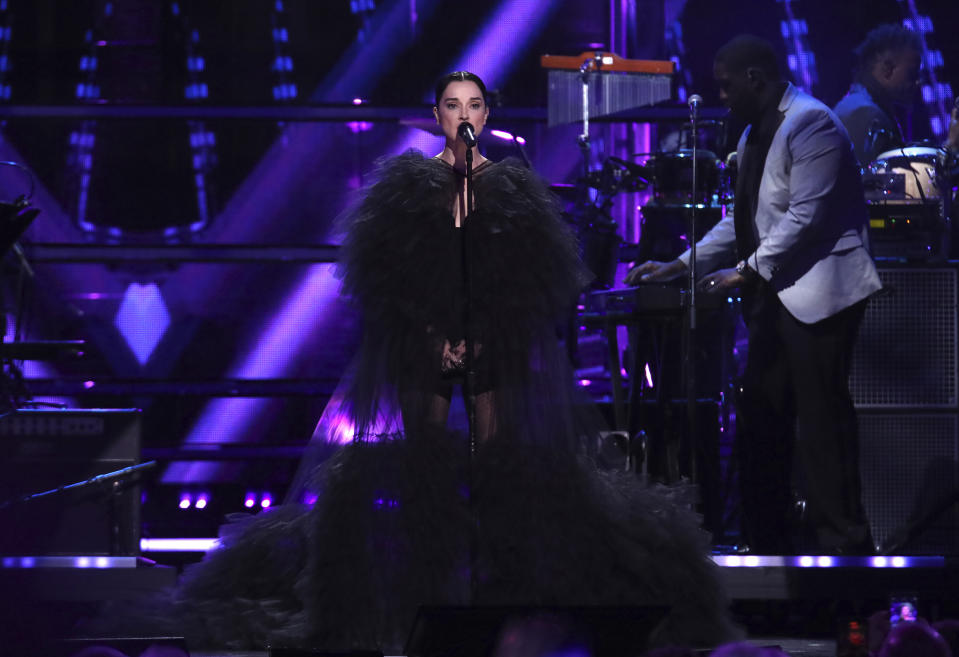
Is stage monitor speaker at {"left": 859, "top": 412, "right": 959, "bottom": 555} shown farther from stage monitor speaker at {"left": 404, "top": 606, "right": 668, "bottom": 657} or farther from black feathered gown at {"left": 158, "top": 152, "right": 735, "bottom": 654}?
stage monitor speaker at {"left": 404, "top": 606, "right": 668, "bottom": 657}

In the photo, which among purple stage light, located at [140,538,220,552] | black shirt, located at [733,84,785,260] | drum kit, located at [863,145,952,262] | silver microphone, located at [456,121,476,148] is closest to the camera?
silver microphone, located at [456,121,476,148]

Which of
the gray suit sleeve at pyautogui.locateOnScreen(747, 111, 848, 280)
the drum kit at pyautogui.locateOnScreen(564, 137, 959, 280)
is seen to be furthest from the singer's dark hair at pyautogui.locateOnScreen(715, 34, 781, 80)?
the drum kit at pyautogui.locateOnScreen(564, 137, 959, 280)

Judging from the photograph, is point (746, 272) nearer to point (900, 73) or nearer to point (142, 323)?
point (900, 73)

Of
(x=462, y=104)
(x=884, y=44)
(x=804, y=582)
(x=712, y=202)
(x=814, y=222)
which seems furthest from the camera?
(x=884, y=44)

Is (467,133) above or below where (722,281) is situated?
above

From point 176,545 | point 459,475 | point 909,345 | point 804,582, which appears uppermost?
point 909,345

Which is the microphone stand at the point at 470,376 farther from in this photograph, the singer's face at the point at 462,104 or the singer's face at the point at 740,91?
the singer's face at the point at 740,91

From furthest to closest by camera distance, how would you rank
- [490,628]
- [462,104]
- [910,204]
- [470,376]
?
1. [910,204]
2. [462,104]
3. [470,376]
4. [490,628]

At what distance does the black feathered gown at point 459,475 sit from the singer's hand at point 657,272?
4.93 feet

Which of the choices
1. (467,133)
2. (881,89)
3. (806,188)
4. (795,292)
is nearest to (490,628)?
(467,133)

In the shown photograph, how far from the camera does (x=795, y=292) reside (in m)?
4.74

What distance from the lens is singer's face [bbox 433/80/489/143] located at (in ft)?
12.3

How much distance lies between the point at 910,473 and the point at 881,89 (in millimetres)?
1792

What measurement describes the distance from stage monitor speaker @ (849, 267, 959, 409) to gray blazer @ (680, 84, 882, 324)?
0.52 metres
